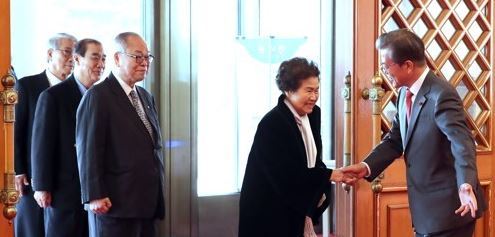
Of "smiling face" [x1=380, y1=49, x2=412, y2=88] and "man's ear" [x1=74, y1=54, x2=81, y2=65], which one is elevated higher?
"man's ear" [x1=74, y1=54, x2=81, y2=65]

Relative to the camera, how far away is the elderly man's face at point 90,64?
9.96 ft

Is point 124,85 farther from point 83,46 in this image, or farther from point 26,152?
point 26,152

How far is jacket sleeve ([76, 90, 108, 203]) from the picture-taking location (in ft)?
8.39

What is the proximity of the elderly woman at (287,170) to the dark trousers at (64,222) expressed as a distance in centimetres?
75

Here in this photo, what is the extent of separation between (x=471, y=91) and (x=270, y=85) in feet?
4.79

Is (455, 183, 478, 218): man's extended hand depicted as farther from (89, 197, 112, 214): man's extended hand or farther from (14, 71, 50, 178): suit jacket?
(14, 71, 50, 178): suit jacket

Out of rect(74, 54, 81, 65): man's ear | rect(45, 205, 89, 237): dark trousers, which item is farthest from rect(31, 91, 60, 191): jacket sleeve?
rect(74, 54, 81, 65): man's ear

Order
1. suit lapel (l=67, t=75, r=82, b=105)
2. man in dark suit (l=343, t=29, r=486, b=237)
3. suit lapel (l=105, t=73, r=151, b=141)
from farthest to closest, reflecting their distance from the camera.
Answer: suit lapel (l=67, t=75, r=82, b=105), suit lapel (l=105, t=73, r=151, b=141), man in dark suit (l=343, t=29, r=486, b=237)

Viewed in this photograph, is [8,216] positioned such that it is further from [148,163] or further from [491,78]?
[491,78]

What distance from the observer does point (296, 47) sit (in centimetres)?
454

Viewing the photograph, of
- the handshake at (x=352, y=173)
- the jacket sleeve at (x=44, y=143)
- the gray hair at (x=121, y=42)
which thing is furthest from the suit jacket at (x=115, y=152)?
the handshake at (x=352, y=173)

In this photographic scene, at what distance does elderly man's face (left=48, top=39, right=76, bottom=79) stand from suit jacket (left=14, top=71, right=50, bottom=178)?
0.16 m

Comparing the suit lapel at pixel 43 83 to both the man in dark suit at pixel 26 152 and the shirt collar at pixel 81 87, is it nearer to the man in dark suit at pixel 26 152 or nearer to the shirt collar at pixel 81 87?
the man in dark suit at pixel 26 152

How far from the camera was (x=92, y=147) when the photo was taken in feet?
8.46
